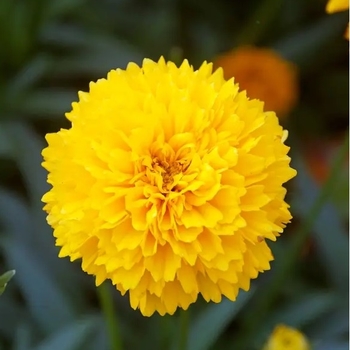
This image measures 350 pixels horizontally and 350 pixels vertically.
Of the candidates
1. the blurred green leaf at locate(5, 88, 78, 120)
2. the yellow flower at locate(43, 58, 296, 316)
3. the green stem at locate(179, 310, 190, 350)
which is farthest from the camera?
the blurred green leaf at locate(5, 88, 78, 120)

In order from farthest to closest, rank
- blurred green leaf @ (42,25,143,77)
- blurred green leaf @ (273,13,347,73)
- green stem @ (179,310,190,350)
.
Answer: blurred green leaf @ (273,13,347,73), blurred green leaf @ (42,25,143,77), green stem @ (179,310,190,350)

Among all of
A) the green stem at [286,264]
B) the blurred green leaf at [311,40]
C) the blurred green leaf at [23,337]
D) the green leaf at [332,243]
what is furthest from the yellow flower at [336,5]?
the blurred green leaf at [311,40]

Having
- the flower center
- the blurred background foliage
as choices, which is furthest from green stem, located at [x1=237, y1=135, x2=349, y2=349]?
the flower center

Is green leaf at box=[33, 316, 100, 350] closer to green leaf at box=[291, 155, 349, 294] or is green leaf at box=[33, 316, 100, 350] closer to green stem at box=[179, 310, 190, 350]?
green stem at box=[179, 310, 190, 350]

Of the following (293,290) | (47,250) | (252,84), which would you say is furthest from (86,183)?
(252,84)

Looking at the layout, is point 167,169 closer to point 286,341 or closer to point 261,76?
point 286,341

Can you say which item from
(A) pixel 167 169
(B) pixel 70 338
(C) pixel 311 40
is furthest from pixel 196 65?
(A) pixel 167 169

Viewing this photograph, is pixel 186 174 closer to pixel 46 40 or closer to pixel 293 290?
pixel 293 290
